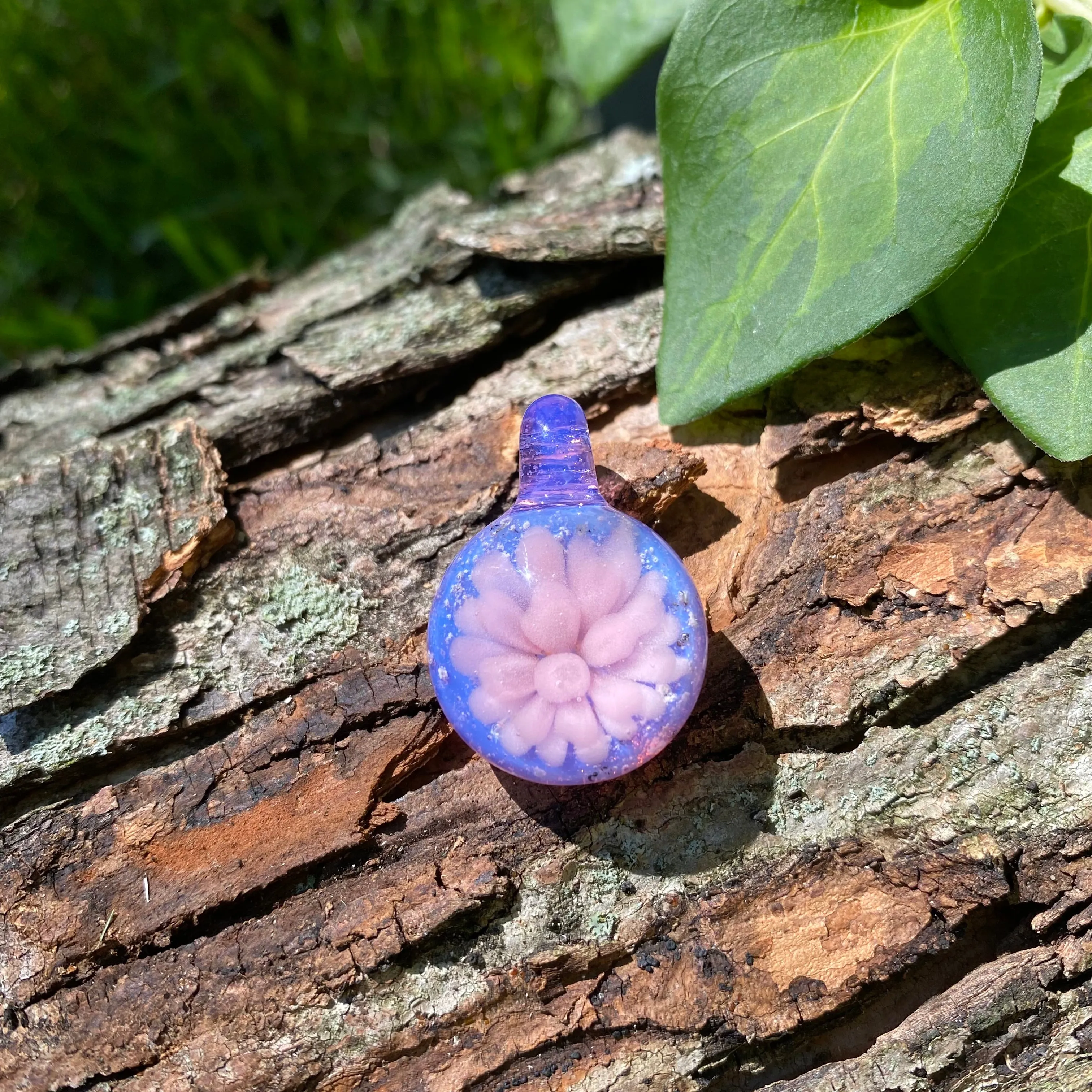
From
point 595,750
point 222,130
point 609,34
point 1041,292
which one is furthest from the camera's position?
point 222,130

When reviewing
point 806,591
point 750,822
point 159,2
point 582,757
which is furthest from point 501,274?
point 159,2

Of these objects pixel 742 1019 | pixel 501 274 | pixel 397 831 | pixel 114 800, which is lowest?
pixel 742 1019

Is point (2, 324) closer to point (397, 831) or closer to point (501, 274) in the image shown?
point (501, 274)

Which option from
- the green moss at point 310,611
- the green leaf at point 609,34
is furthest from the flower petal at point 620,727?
the green leaf at point 609,34

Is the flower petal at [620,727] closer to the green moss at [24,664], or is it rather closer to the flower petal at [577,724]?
the flower petal at [577,724]

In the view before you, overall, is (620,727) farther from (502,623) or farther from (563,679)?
(502,623)

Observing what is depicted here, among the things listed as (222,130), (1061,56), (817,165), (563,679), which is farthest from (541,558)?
(222,130)

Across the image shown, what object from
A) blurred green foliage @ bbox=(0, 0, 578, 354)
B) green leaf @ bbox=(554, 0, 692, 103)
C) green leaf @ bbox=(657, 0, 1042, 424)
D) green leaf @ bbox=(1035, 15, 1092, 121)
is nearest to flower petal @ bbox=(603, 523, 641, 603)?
green leaf @ bbox=(657, 0, 1042, 424)
